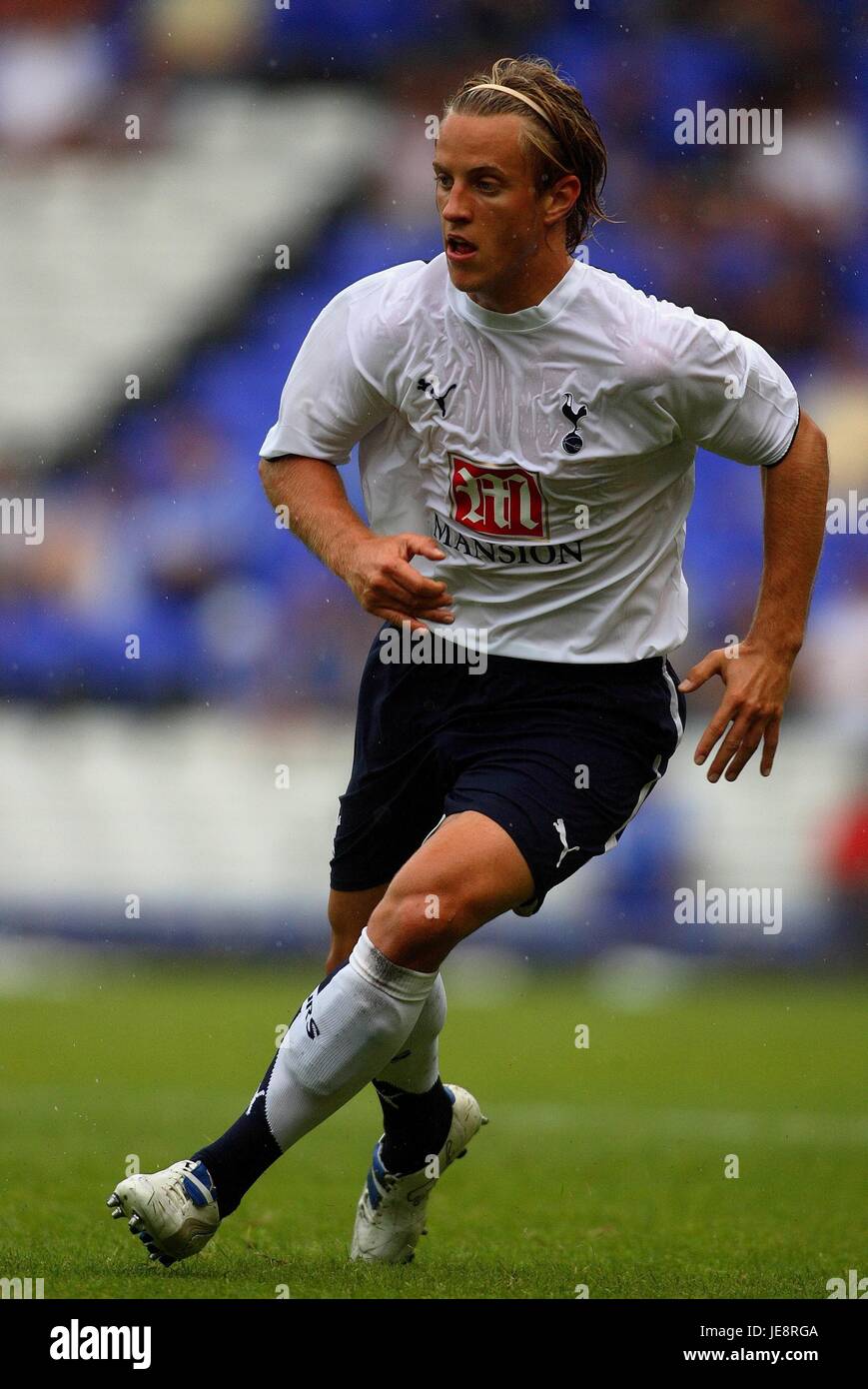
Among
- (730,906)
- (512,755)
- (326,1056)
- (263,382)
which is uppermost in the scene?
(263,382)

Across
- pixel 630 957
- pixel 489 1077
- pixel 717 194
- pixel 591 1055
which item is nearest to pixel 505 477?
pixel 489 1077

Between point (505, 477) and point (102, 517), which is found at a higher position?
point (102, 517)

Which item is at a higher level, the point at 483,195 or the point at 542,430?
the point at 483,195

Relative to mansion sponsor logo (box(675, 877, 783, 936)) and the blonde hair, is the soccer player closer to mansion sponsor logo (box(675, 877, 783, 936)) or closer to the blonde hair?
the blonde hair

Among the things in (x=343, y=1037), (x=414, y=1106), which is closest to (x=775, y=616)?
(x=343, y=1037)

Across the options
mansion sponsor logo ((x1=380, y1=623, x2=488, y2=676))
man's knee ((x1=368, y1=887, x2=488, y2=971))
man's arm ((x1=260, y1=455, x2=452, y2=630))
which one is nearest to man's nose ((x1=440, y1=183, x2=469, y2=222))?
man's arm ((x1=260, y1=455, x2=452, y2=630))

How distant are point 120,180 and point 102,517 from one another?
2.63 meters

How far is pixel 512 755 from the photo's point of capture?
3.63 metres

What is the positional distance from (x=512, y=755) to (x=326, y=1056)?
681mm

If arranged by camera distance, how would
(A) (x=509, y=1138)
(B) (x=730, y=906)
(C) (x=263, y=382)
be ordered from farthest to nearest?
1. (C) (x=263, y=382)
2. (B) (x=730, y=906)
3. (A) (x=509, y=1138)

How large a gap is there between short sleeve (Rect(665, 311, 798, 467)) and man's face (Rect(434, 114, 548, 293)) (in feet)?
1.23

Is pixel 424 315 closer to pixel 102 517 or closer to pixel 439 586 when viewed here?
pixel 439 586

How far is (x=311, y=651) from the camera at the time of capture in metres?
11.9

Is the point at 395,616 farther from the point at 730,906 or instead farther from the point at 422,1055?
the point at 730,906
